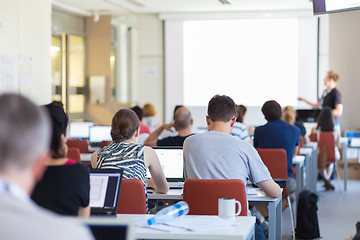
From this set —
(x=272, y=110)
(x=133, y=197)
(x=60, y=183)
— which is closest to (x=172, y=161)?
(x=133, y=197)

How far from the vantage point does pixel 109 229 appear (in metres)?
1.75

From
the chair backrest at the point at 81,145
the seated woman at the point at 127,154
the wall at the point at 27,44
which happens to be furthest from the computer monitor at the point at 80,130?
the seated woman at the point at 127,154

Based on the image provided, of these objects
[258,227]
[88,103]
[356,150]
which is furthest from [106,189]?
[88,103]

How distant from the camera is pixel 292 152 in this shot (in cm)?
660

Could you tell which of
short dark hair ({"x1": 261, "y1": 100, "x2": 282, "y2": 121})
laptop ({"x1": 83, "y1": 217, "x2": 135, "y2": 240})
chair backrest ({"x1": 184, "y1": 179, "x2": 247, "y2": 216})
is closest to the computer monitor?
short dark hair ({"x1": 261, "y1": 100, "x2": 282, "y2": 121})

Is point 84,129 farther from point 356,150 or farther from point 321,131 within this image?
point 356,150

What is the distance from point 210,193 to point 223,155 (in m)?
0.36

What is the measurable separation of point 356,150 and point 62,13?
237 inches

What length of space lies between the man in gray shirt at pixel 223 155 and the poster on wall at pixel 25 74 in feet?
12.3

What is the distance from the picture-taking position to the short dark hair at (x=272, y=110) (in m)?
6.37

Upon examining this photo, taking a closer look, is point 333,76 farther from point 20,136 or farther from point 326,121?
point 20,136

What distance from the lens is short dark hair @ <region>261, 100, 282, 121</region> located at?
6.37m

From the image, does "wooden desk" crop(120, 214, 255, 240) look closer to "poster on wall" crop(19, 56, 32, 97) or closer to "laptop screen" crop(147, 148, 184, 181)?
"laptop screen" crop(147, 148, 184, 181)

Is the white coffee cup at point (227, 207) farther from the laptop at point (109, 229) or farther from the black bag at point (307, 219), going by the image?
the black bag at point (307, 219)
